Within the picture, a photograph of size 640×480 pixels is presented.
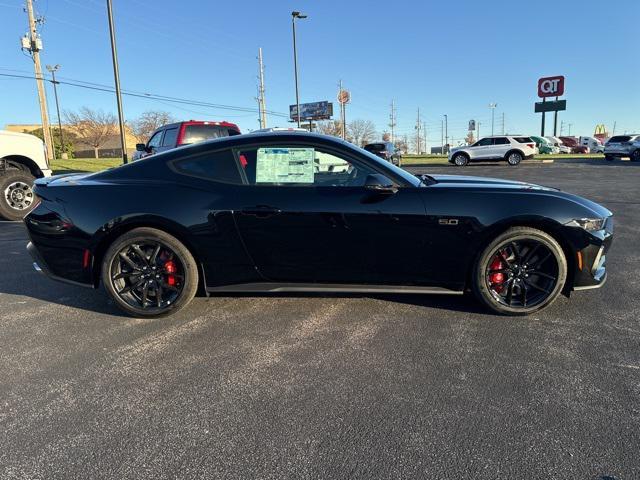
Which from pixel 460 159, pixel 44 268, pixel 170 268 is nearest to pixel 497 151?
pixel 460 159

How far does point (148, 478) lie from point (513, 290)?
2.85 metres

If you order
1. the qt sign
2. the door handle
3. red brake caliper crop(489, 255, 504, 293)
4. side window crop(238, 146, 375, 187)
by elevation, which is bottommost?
red brake caliper crop(489, 255, 504, 293)

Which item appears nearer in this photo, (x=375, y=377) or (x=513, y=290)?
(x=375, y=377)

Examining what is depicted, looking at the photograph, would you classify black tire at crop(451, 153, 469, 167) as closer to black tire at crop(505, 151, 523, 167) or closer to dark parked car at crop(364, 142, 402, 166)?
black tire at crop(505, 151, 523, 167)

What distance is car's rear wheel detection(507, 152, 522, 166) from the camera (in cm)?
2470

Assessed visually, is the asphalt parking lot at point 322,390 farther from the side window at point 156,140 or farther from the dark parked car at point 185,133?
the side window at point 156,140

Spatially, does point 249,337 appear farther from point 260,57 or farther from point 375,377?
point 260,57

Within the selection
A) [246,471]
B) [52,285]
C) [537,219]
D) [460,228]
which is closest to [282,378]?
[246,471]

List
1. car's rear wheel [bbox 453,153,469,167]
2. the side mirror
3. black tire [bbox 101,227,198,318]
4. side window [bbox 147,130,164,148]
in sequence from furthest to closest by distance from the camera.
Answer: car's rear wheel [bbox 453,153,469,167], side window [bbox 147,130,164,148], black tire [bbox 101,227,198,318], the side mirror

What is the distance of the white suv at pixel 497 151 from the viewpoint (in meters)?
24.7

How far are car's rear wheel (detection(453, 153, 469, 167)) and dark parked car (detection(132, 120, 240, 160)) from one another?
1823cm

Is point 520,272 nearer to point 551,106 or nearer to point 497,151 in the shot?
point 497,151

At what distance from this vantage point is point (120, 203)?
11.1ft

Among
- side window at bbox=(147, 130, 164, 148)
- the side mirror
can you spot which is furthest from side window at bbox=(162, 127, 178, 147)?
the side mirror
